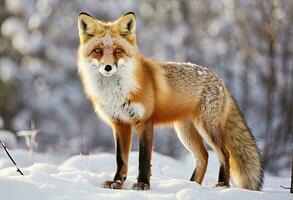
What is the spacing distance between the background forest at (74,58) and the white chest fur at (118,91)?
999 cm

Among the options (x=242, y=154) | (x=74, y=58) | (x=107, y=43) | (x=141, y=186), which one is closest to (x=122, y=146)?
(x=141, y=186)

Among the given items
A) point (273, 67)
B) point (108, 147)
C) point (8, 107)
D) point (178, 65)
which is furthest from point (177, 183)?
point (8, 107)

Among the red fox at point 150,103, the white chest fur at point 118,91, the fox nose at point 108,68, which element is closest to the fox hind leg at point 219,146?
the red fox at point 150,103

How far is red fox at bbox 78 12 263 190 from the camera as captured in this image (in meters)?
5.05

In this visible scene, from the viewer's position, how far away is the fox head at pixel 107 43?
16.0ft

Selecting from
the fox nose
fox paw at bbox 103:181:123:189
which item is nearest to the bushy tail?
fox paw at bbox 103:181:123:189

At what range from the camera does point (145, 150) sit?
5.05 meters

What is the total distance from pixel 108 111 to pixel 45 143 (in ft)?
44.7

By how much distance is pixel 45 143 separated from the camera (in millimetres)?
18312

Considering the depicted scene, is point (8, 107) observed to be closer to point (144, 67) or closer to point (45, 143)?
point (45, 143)

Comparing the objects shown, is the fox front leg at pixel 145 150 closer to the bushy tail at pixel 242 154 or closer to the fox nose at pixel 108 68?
the fox nose at pixel 108 68

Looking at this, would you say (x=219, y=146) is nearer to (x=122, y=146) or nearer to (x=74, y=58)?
(x=122, y=146)

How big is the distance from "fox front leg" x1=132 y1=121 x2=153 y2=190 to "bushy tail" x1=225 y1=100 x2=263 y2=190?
1.26 m

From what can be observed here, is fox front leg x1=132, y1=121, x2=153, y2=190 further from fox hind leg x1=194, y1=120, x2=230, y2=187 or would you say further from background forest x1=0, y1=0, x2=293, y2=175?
background forest x1=0, y1=0, x2=293, y2=175
